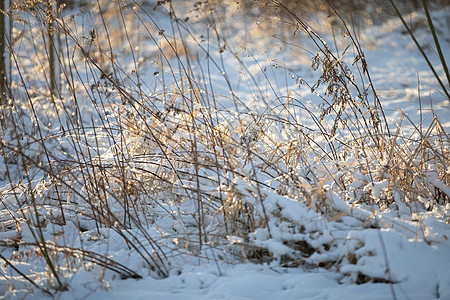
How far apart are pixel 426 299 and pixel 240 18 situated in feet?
23.0

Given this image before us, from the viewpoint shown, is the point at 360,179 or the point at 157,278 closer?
the point at 157,278

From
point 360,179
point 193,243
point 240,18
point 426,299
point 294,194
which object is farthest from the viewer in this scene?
point 240,18

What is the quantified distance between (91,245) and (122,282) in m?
0.38

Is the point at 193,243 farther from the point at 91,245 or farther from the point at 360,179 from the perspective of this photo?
the point at 360,179

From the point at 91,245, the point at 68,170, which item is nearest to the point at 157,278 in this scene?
the point at 91,245

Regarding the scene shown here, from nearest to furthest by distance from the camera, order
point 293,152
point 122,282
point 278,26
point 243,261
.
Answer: point 122,282 → point 243,261 → point 293,152 → point 278,26

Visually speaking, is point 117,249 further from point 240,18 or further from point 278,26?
point 240,18

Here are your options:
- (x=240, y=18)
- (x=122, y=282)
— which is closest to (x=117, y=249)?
(x=122, y=282)

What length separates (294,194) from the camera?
1675mm

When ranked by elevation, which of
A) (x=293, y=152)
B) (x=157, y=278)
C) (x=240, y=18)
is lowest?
(x=157, y=278)

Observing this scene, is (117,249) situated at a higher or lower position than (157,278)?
higher

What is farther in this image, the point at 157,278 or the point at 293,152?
the point at 293,152

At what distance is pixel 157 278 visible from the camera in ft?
4.58

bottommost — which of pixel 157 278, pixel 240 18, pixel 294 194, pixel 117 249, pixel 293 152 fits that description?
pixel 157 278
